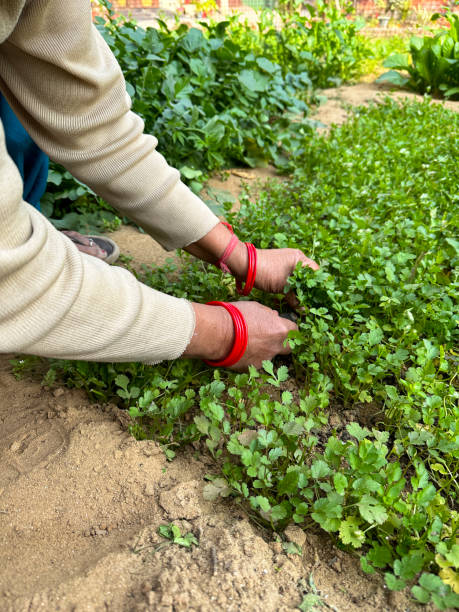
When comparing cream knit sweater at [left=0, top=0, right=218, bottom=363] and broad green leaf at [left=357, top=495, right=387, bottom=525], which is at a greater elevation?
cream knit sweater at [left=0, top=0, right=218, bottom=363]

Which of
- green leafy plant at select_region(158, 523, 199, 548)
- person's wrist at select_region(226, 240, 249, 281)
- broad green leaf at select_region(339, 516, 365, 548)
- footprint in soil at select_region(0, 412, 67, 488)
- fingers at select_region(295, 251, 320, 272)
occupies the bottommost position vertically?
footprint in soil at select_region(0, 412, 67, 488)

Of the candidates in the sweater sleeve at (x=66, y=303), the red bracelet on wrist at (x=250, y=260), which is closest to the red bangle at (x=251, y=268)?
the red bracelet on wrist at (x=250, y=260)

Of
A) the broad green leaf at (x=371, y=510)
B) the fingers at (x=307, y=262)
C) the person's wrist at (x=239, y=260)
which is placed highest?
the person's wrist at (x=239, y=260)

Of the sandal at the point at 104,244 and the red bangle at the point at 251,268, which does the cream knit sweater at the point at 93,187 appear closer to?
the red bangle at the point at 251,268

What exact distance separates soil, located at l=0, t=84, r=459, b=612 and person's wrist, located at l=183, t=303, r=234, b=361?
32 cm

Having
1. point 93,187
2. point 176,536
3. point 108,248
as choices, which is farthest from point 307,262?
point 176,536

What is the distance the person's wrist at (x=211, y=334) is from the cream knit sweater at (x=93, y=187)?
0.06m

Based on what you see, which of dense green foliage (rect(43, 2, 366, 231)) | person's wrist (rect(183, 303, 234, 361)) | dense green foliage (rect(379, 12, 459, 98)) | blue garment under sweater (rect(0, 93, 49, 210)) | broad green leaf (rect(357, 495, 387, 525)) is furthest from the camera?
dense green foliage (rect(379, 12, 459, 98))

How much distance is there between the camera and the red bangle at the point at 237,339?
1.71 m

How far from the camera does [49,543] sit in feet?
4.39

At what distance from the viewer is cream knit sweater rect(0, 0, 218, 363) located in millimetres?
1155

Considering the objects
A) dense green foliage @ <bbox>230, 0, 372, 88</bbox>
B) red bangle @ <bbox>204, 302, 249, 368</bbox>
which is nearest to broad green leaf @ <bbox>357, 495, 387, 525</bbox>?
red bangle @ <bbox>204, 302, 249, 368</bbox>

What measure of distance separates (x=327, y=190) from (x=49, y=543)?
7.55 feet

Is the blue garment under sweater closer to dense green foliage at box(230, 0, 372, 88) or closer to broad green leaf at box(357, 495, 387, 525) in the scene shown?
A: broad green leaf at box(357, 495, 387, 525)
